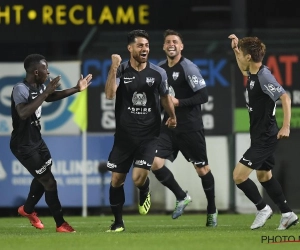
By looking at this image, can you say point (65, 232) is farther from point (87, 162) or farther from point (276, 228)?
point (87, 162)

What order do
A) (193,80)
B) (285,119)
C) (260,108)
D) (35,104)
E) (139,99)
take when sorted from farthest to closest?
(193,80) < (260,108) < (139,99) < (285,119) < (35,104)

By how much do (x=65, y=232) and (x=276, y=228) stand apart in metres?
2.44

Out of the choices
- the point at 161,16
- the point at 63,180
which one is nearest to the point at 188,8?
the point at 161,16

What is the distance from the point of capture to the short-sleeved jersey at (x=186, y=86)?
14745 millimetres

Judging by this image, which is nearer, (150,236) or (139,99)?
(150,236)

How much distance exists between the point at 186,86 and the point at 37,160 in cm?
221

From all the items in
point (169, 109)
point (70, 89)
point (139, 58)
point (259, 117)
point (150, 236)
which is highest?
point (139, 58)

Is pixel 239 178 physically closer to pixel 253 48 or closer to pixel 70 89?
pixel 253 48

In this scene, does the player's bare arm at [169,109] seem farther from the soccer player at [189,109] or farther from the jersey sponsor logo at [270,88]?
the jersey sponsor logo at [270,88]

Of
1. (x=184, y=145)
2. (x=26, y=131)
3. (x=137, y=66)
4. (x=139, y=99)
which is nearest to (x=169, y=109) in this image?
(x=139, y=99)

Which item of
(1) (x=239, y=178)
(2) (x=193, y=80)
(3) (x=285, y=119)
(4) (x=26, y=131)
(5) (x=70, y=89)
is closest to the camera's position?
(3) (x=285, y=119)

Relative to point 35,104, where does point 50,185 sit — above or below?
below

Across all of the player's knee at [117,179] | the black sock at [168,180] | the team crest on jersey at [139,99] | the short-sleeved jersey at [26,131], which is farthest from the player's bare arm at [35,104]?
the black sock at [168,180]

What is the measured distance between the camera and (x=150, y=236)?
1288cm
